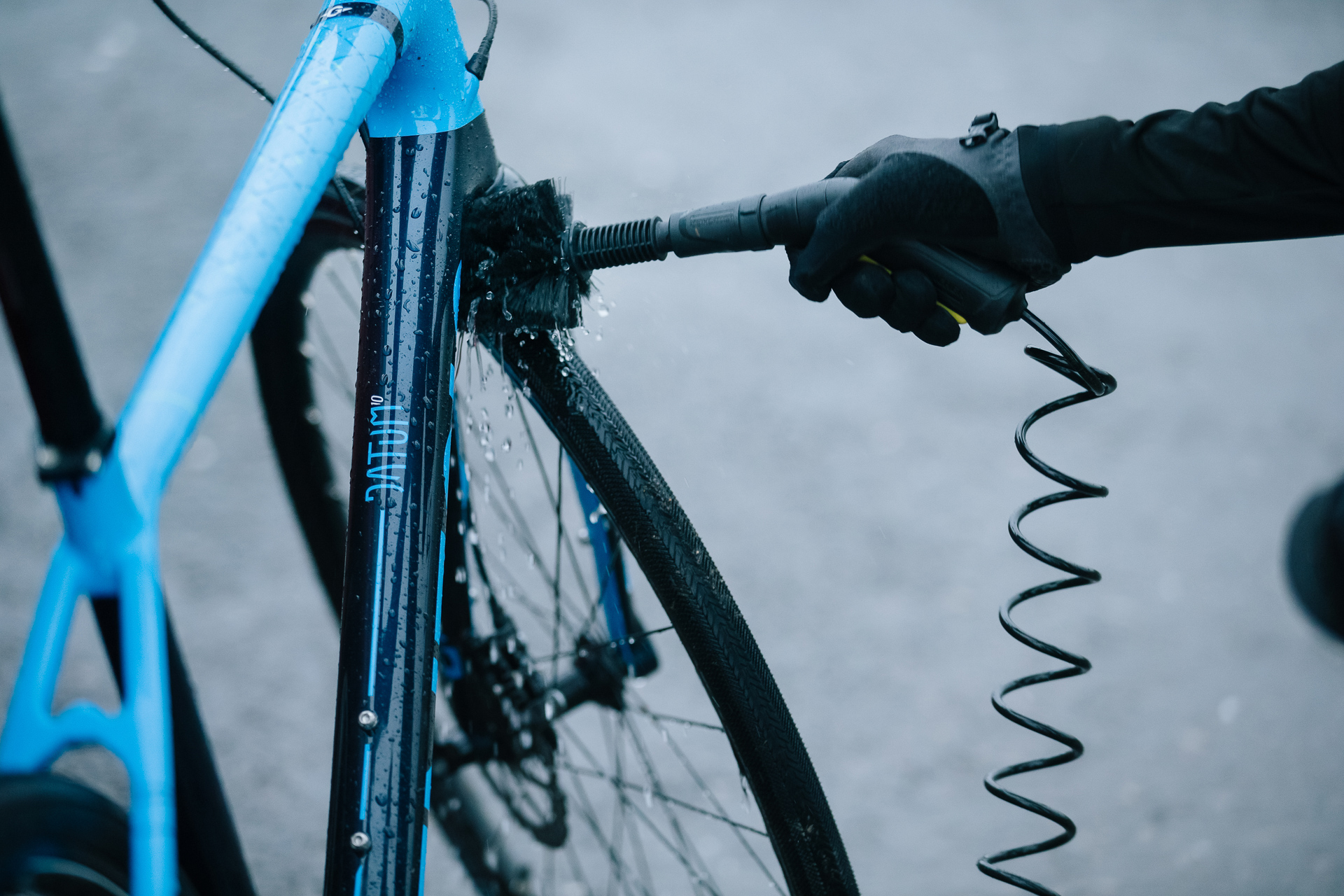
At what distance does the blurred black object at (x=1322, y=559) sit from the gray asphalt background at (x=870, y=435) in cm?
48

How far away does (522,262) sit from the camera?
Result: 0.71m

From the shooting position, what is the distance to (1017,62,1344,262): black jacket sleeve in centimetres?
58

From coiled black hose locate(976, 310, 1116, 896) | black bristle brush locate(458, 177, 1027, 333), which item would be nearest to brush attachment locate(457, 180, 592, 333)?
black bristle brush locate(458, 177, 1027, 333)

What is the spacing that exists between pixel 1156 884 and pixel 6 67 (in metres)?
3.73

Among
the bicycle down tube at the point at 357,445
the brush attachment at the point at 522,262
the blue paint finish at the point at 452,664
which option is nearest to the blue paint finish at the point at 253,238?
the bicycle down tube at the point at 357,445

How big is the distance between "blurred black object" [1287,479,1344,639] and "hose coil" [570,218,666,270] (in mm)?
444

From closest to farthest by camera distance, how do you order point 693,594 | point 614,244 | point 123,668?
point 123,668
point 614,244
point 693,594

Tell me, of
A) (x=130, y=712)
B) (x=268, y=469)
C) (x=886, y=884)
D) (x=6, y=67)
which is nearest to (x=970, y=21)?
(x=268, y=469)

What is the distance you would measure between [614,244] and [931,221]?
0.23 m

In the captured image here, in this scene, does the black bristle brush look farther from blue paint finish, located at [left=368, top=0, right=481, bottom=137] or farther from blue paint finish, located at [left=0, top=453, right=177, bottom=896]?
blue paint finish, located at [left=0, top=453, right=177, bottom=896]

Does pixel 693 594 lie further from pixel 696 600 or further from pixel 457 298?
pixel 457 298

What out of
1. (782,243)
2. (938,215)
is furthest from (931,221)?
(782,243)

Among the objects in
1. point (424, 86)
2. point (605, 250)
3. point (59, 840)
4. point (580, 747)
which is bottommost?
point (59, 840)

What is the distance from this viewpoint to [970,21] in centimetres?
327
